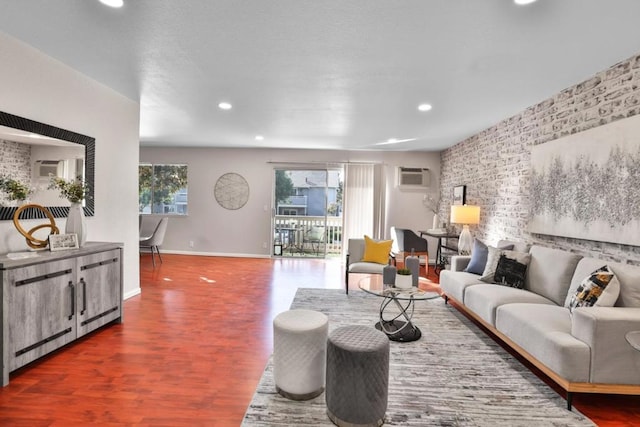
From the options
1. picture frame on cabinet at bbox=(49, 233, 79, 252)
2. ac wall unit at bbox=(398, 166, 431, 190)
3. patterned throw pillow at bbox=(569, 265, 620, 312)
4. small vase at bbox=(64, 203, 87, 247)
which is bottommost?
patterned throw pillow at bbox=(569, 265, 620, 312)

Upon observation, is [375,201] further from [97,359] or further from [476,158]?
[97,359]

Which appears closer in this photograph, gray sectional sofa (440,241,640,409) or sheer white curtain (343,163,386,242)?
gray sectional sofa (440,241,640,409)

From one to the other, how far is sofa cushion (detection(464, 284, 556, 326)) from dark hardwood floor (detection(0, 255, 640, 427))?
34.3 inches

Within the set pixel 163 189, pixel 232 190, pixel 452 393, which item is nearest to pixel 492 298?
pixel 452 393

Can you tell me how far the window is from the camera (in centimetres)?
780

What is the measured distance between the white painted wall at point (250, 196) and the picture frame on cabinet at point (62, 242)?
466 centimetres

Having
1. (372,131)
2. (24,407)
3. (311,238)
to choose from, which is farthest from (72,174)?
(311,238)

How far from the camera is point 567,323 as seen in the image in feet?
8.04

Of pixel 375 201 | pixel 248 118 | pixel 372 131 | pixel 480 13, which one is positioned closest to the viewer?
pixel 480 13

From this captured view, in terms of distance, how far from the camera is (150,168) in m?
7.86

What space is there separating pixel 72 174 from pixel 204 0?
237cm

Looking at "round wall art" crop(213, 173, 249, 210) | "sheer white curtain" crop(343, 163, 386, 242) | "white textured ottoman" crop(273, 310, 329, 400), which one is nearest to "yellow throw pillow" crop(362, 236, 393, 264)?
"sheer white curtain" crop(343, 163, 386, 242)

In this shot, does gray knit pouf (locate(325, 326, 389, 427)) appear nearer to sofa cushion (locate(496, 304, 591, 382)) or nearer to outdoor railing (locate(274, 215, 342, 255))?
sofa cushion (locate(496, 304, 591, 382))

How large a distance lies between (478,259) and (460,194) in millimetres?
2421
